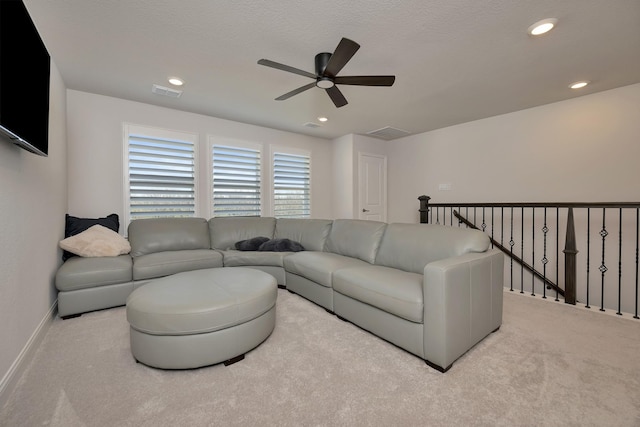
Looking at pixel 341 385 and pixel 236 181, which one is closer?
pixel 341 385

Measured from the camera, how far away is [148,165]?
3.69m

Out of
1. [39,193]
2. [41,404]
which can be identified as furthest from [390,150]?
[41,404]

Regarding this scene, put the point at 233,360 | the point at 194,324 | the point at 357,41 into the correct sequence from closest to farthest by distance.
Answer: the point at 194,324, the point at 233,360, the point at 357,41

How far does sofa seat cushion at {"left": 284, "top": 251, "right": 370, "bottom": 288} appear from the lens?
8.41ft

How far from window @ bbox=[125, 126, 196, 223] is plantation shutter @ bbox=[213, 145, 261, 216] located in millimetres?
365

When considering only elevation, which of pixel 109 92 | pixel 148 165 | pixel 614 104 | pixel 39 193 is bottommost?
pixel 39 193

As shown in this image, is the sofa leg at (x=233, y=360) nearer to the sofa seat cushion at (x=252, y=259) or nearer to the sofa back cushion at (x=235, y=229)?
the sofa seat cushion at (x=252, y=259)

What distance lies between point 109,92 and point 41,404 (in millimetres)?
3393

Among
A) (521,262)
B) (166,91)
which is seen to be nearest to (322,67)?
(166,91)

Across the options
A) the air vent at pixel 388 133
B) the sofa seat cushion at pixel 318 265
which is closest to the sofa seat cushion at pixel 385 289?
the sofa seat cushion at pixel 318 265

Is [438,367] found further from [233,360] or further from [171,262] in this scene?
[171,262]

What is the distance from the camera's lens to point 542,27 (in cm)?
200

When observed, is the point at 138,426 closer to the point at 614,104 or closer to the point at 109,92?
the point at 109,92

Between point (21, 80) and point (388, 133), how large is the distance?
4856 mm
